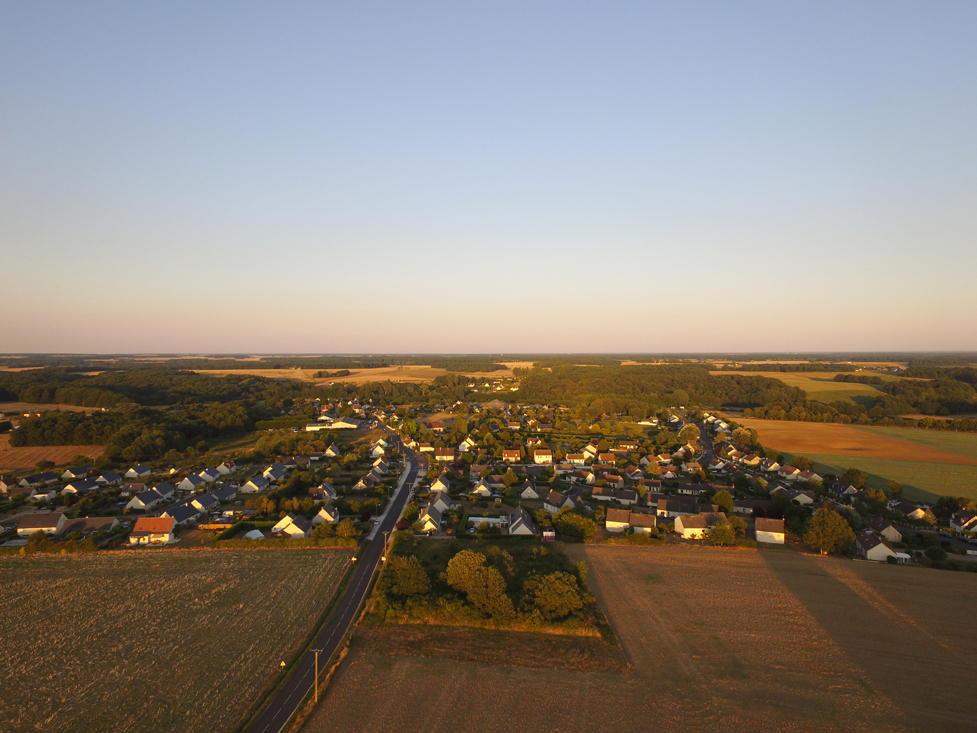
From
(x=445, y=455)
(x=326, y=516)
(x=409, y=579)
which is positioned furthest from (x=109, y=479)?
(x=409, y=579)

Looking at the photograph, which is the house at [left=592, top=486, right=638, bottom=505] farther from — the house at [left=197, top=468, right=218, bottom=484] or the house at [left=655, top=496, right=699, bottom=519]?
the house at [left=197, top=468, right=218, bottom=484]

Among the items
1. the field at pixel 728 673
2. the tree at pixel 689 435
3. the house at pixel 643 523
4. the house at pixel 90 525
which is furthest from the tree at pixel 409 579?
the tree at pixel 689 435

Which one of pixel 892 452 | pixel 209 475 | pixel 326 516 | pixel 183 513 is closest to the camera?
pixel 326 516

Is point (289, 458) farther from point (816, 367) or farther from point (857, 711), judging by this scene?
point (816, 367)

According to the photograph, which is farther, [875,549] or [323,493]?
[323,493]

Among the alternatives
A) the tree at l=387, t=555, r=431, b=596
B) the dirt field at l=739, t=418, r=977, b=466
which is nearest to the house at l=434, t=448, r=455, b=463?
the tree at l=387, t=555, r=431, b=596

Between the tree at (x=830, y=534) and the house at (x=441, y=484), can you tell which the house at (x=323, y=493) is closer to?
the house at (x=441, y=484)

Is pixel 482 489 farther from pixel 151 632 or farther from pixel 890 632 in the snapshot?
pixel 890 632
